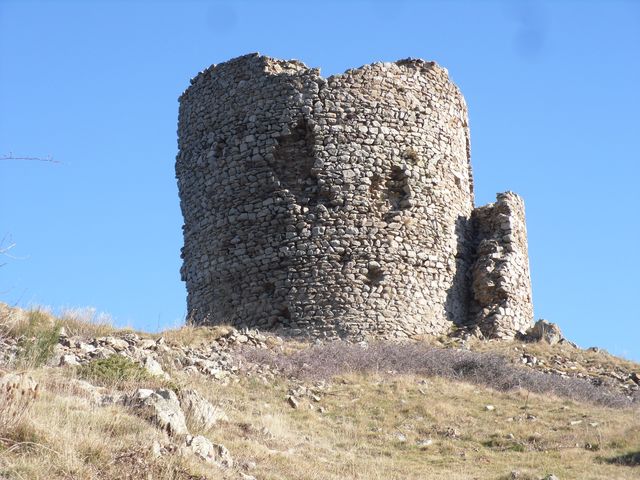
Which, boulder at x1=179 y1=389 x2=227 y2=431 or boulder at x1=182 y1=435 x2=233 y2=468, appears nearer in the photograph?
boulder at x1=182 y1=435 x2=233 y2=468

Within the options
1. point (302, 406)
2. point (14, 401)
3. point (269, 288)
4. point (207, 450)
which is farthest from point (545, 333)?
point (14, 401)

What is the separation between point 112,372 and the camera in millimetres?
10797

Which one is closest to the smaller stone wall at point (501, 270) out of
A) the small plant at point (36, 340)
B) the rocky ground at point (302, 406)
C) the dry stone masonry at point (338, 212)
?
the dry stone masonry at point (338, 212)

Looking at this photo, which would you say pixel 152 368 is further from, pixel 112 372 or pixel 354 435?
pixel 354 435

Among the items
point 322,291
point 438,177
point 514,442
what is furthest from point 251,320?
point 514,442

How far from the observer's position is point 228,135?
18.9m

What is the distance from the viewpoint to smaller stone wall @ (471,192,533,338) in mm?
18750

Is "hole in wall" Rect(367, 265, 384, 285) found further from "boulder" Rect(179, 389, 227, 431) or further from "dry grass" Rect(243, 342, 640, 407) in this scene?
"boulder" Rect(179, 389, 227, 431)

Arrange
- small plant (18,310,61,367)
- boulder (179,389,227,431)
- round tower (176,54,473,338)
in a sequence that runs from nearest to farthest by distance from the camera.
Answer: boulder (179,389,227,431)
small plant (18,310,61,367)
round tower (176,54,473,338)

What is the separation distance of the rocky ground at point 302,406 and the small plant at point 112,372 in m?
0.03

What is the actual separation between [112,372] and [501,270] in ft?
32.6

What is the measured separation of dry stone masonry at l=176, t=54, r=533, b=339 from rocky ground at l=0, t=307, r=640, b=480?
90 cm

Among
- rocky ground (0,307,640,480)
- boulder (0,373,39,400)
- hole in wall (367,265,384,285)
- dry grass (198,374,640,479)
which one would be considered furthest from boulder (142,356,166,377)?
hole in wall (367,265,384,285)

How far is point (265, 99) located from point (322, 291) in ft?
12.6
